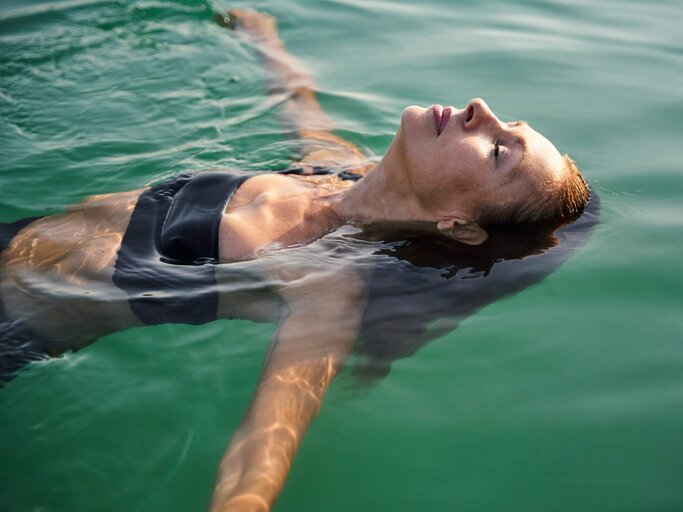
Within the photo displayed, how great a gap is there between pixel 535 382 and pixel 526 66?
13.8ft

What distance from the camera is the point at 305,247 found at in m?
3.70

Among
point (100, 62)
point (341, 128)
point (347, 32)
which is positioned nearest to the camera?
point (341, 128)

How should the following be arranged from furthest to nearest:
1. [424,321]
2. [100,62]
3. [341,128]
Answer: [100,62] < [341,128] < [424,321]

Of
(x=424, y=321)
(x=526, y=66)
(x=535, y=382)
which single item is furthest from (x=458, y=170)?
(x=526, y=66)

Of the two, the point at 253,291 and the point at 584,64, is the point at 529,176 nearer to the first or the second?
the point at 253,291

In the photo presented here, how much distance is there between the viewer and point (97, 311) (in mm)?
3371

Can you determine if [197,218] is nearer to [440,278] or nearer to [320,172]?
[320,172]

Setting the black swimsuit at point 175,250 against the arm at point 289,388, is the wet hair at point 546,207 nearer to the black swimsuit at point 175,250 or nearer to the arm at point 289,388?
the arm at point 289,388

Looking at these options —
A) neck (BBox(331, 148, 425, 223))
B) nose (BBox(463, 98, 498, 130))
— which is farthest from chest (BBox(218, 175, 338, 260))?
nose (BBox(463, 98, 498, 130))

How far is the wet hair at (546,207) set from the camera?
3775 millimetres

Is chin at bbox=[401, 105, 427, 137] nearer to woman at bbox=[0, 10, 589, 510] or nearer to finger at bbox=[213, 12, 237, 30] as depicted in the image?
woman at bbox=[0, 10, 589, 510]

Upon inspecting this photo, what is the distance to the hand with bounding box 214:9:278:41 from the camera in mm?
6980

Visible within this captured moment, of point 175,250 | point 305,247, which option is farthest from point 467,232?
point 175,250

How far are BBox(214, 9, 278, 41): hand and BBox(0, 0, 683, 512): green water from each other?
0.75 feet
